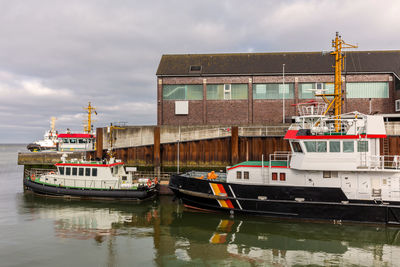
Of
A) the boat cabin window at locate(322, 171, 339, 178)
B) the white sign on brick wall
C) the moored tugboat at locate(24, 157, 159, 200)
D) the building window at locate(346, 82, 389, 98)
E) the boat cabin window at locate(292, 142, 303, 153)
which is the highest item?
the building window at locate(346, 82, 389, 98)

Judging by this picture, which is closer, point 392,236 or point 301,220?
point 392,236

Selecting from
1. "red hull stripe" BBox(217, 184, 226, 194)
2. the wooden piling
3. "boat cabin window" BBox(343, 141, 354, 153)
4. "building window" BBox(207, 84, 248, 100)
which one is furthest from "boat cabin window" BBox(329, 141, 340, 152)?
"building window" BBox(207, 84, 248, 100)

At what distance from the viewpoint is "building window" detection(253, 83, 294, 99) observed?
28.2m

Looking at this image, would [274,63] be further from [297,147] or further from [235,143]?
[297,147]

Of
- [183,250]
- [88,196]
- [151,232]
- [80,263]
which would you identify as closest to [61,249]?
[80,263]

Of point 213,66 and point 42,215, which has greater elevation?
point 213,66

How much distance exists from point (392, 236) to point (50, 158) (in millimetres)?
24119

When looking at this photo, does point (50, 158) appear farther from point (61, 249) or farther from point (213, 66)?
point (213, 66)

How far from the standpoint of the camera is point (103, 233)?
12.6m

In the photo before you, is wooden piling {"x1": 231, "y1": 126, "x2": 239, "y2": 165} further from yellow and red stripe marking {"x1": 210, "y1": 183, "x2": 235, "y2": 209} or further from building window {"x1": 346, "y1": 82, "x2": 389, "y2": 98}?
building window {"x1": 346, "y1": 82, "x2": 389, "y2": 98}

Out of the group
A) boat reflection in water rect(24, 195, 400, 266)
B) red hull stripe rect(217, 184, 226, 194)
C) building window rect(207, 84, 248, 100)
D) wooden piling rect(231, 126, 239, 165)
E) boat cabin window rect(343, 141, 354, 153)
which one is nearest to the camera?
boat reflection in water rect(24, 195, 400, 266)

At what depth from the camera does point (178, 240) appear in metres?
11.9

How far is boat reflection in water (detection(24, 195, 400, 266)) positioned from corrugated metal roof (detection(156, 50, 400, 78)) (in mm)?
17436

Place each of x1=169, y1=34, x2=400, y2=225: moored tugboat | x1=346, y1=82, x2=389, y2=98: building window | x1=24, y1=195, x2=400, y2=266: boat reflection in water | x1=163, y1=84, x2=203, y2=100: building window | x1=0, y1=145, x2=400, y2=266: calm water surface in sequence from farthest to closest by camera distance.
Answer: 1. x1=163, y1=84, x2=203, y2=100: building window
2. x1=346, y1=82, x2=389, y2=98: building window
3. x1=169, y1=34, x2=400, y2=225: moored tugboat
4. x1=24, y1=195, x2=400, y2=266: boat reflection in water
5. x1=0, y1=145, x2=400, y2=266: calm water surface
